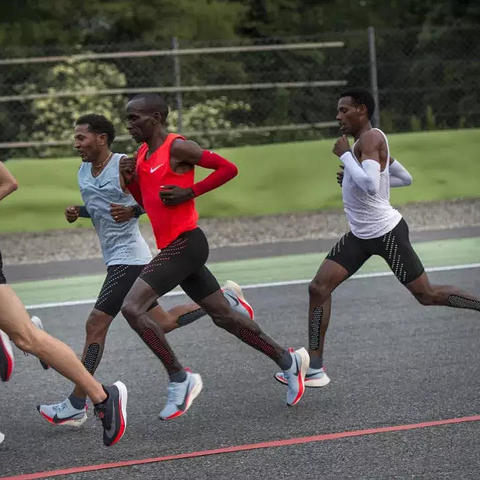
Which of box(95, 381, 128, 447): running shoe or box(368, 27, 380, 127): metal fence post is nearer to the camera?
box(95, 381, 128, 447): running shoe

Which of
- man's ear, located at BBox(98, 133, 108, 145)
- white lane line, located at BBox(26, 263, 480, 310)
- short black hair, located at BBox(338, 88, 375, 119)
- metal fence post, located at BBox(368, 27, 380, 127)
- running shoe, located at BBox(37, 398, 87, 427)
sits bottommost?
white lane line, located at BBox(26, 263, 480, 310)

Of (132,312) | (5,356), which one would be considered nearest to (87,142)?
(132,312)

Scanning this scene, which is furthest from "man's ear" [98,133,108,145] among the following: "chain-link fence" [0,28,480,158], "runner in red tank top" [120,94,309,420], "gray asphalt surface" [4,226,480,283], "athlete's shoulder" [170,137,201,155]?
"chain-link fence" [0,28,480,158]

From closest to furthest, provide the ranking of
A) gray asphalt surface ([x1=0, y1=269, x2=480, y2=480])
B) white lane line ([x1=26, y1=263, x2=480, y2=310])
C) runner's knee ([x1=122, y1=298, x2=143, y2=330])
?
gray asphalt surface ([x1=0, y1=269, x2=480, y2=480]) < runner's knee ([x1=122, y1=298, x2=143, y2=330]) < white lane line ([x1=26, y1=263, x2=480, y2=310])

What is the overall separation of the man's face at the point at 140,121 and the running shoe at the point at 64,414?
153cm

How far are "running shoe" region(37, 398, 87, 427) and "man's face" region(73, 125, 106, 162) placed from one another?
1429 millimetres

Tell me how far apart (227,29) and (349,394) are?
23429 millimetres

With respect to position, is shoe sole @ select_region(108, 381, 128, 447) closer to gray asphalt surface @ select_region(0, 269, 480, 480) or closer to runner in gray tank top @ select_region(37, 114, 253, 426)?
gray asphalt surface @ select_region(0, 269, 480, 480)

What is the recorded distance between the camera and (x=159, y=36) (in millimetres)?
27562

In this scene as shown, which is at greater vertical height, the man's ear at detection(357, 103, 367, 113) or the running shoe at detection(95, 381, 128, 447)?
the man's ear at detection(357, 103, 367, 113)

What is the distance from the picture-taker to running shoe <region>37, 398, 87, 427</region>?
250 inches

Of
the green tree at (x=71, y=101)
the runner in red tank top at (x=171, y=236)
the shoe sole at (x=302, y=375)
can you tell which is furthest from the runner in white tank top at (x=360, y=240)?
the green tree at (x=71, y=101)

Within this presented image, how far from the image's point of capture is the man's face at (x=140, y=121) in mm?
6344

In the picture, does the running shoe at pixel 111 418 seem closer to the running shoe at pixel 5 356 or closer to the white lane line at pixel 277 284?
the running shoe at pixel 5 356
